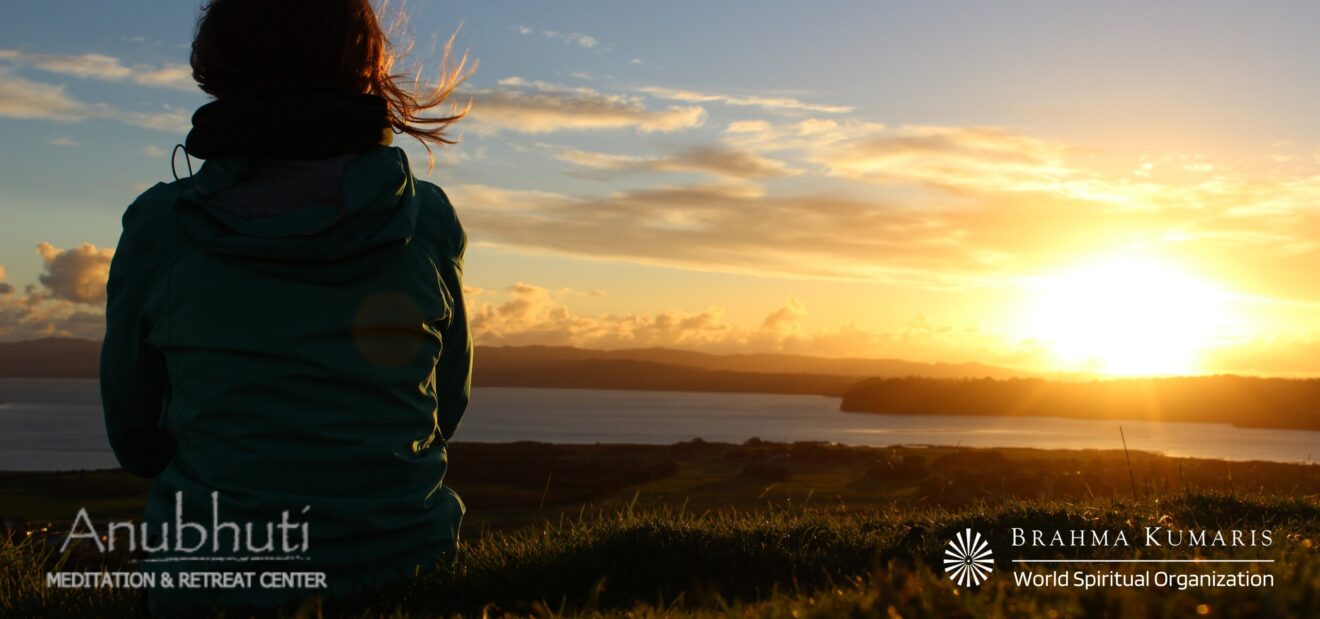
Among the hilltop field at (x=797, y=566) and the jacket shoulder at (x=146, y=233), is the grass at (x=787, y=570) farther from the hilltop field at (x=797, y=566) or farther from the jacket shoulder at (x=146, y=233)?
the jacket shoulder at (x=146, y=233)

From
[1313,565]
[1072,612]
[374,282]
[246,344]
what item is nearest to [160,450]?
[246,344]

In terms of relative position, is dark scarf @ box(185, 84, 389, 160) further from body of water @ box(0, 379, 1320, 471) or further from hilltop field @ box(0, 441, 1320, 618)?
body of water @ box(0, 379, 1320, 471)

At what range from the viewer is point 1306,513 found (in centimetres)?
653

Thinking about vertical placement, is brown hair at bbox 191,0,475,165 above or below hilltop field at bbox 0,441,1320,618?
above

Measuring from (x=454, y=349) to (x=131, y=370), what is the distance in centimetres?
103

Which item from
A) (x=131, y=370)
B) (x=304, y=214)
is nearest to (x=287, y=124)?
(x=304, y=214)

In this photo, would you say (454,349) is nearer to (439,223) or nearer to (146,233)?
(439,223)

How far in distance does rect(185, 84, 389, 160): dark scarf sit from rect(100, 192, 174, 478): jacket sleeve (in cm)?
36

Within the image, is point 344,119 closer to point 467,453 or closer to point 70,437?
point 467,453

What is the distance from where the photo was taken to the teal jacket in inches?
111

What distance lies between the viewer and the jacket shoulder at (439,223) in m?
3.18

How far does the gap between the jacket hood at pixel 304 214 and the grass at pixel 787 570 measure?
1.04m

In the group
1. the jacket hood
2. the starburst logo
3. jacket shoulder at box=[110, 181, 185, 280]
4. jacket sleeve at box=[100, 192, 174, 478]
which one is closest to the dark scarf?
the jacket hood

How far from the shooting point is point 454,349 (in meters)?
Result: 3.42
